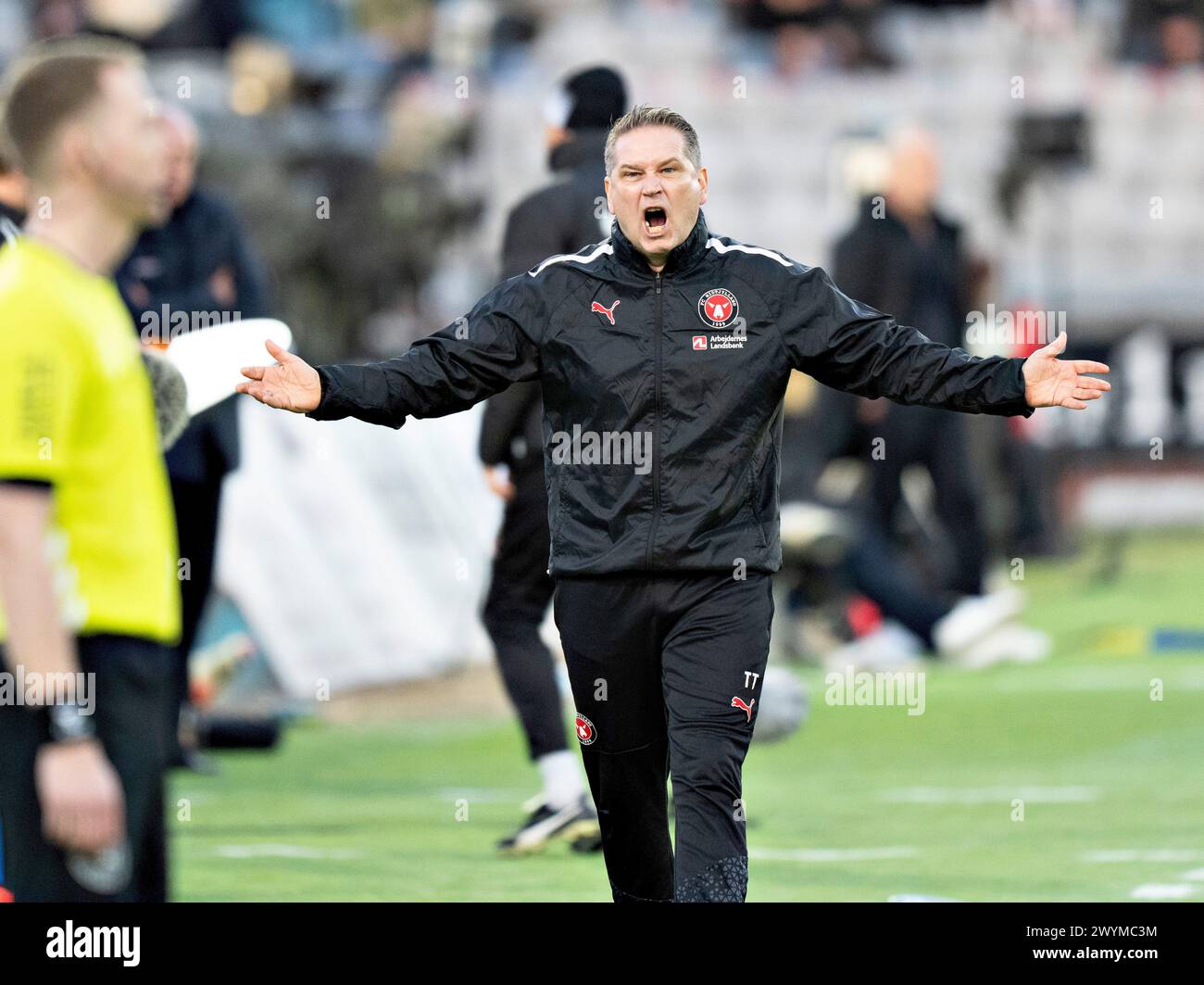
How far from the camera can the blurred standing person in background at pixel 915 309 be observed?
13.5 m

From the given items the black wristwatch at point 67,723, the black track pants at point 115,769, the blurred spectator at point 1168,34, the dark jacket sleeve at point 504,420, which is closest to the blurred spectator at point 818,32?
the blurred spectator at point 1168,34

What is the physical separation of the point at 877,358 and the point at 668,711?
96 centimetres

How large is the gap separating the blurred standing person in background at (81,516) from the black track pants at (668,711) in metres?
1.63

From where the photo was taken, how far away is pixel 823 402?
1395 cm

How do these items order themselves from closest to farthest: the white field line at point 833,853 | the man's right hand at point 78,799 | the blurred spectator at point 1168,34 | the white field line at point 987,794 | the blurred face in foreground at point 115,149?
the man's right hand at point 78,799 → the blurred face in foreground at point 115,149 → the white field line at point 833,853 → the white field line at point 987,794 → the blurred spectator at point 1168,34

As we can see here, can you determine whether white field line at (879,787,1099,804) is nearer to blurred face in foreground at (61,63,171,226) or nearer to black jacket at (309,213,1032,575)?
black jacket at (309,213,1032,575)

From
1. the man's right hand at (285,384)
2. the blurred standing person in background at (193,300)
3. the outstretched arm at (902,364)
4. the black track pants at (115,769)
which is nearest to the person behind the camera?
the black track pants at (115,769)

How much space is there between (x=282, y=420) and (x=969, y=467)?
411 cm

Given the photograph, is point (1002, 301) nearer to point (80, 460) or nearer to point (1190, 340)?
point (1190, 340)

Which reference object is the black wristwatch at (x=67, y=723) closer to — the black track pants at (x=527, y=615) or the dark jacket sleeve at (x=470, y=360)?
the dark jacket sleeve at (x=470, y=360)

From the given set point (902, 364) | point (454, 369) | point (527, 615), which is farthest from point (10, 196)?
point (902, 364)

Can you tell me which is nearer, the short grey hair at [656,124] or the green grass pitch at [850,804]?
the short grey hair at [656,124]

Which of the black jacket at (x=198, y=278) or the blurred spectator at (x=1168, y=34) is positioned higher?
the blurred spectator at (x=1168, y=34)

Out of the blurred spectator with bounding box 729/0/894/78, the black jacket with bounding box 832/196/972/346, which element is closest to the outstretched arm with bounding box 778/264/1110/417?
the black jacket with bounding box 832/196/972/346
